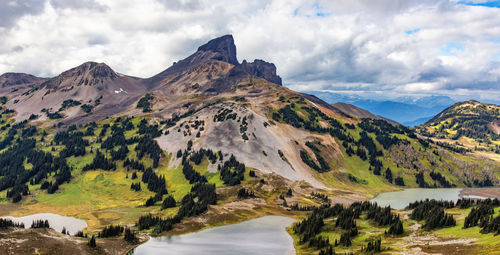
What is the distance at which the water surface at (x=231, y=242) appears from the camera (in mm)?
70688

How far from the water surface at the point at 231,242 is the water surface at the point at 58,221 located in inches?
1391

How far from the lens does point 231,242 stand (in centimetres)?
7906

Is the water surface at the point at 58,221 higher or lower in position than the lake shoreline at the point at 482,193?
lower

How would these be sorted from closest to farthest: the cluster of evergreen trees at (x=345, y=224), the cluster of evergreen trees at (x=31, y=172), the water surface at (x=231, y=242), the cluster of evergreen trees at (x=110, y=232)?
the cluster of evergreen trees at (x=345, y=224) → the water surface at (x=231, y=242) → the cluster of evergreen trees at (x=110, y=232) → the cluster of evergreen trees at (x=31, y=172)

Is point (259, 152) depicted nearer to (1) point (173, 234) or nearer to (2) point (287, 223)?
(2) point (287, 223)

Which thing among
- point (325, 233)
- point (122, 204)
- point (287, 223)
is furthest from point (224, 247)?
Answer: point (122, 204)

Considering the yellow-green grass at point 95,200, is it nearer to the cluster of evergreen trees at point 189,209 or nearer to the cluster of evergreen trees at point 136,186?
the cluster of evergreen trees at point 136,186

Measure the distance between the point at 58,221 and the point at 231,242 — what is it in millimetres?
70011

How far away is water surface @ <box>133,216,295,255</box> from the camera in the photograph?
7069 cm

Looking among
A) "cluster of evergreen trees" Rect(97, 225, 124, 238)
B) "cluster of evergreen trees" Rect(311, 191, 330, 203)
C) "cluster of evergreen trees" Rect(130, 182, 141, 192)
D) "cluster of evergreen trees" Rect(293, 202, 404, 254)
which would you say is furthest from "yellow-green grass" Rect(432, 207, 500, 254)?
"cluster of evergreen trees" Rect(130, 182, 141, 192)

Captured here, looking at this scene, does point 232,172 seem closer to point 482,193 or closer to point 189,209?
point 189,209

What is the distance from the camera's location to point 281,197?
438 feet

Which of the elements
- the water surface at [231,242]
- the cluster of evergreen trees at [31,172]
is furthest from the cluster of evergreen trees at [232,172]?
the cluster of evergreen trees at [31,172]

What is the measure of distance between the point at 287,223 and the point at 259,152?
3123 inches
